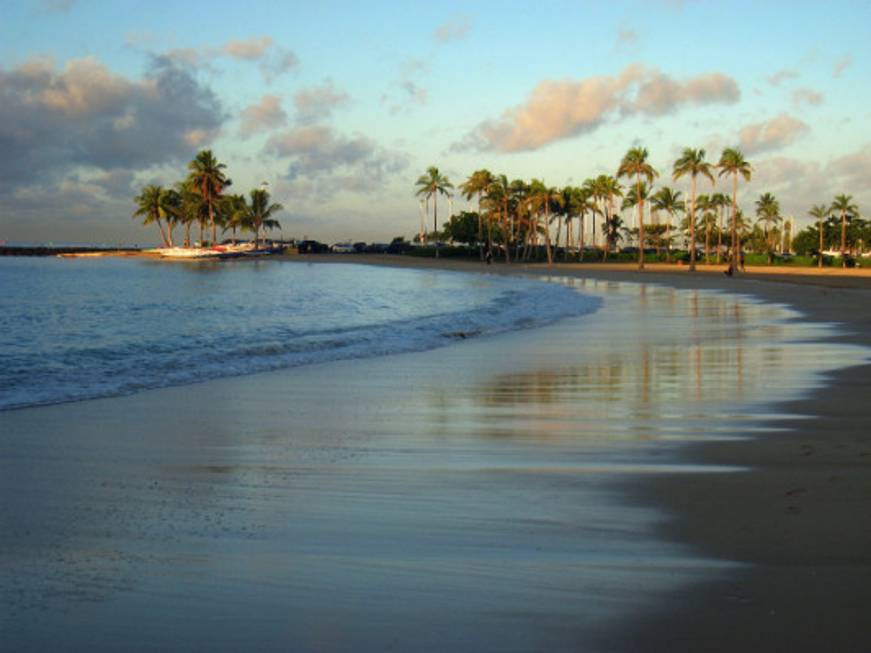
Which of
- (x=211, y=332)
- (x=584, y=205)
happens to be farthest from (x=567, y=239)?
(x=211, y=332)

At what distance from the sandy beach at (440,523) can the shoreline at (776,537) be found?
2 cm

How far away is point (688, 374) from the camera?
11.9 m

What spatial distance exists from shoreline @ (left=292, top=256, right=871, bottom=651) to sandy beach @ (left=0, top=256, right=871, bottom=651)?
17 millimetres

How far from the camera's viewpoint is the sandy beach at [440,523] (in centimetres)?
349

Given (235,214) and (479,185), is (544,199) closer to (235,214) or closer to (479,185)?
(479,185)

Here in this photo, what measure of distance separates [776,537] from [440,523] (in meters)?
1.74

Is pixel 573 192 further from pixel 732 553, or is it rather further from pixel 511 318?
pixel 732 553

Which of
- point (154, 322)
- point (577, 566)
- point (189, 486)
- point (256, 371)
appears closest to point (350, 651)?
point (577, 566)

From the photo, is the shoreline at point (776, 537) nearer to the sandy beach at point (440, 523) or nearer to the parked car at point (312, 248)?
the sandy beach at point (440, 523)

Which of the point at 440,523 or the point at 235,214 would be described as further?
the point at 235,214

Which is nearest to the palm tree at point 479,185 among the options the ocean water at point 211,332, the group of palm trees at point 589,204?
the group of palm trees at point 589,204

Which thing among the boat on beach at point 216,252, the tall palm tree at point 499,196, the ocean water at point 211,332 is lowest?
the ocean water at point 211,332

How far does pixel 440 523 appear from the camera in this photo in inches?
193

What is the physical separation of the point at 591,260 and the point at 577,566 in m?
115
